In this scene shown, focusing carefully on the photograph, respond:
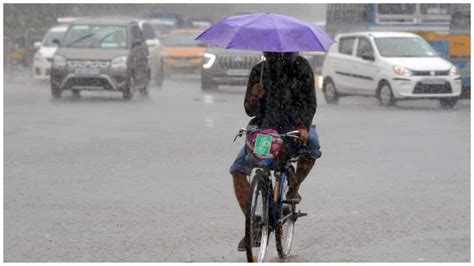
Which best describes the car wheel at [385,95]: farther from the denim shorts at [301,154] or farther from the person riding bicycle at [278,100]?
the person riding bicycle at [278,100]

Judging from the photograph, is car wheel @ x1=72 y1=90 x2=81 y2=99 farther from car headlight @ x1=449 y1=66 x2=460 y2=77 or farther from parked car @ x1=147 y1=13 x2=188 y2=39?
parked car @ x1=147 y1=13 x2=188 y2=39

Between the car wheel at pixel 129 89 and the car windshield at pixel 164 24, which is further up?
the car wheel at pixel 129 89

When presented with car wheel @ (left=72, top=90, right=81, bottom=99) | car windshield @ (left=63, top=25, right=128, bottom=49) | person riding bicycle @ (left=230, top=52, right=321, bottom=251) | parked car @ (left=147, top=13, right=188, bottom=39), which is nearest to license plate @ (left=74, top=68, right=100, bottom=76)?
car windshield @ (left=63, top=25, right=128, bottom=49)

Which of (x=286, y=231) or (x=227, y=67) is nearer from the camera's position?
(x=286, y=231)

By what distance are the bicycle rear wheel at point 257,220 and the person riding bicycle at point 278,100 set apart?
185mm

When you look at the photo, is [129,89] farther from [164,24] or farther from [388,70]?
[164,24]

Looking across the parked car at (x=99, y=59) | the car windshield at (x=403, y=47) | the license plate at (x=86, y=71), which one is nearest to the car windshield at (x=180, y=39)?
the parked car at (x=99, y=59)

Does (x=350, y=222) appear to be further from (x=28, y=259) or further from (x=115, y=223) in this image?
(x=28, y=259)

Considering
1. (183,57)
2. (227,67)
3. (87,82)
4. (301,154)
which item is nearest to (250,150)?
(301,154)

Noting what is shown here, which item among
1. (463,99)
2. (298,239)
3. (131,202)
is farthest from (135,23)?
(298,239)

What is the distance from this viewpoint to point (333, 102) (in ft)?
82.8

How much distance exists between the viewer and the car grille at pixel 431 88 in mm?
23453

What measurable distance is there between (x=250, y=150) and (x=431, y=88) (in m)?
16.5

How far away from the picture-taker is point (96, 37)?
26.2 m
